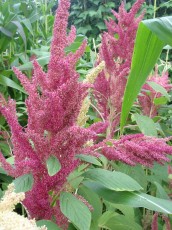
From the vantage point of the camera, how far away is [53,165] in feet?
2.29

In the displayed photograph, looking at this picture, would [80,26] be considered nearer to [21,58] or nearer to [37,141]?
[21,58]

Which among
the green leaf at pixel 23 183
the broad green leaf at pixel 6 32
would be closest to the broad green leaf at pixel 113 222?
the green leaf at pixel 23 183

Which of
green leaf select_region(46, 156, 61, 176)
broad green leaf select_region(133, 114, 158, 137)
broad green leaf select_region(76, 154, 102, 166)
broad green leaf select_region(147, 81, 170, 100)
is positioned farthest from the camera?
broad green leaf select_region(147, 81, 170, 100)

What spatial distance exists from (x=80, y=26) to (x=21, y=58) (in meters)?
6.84

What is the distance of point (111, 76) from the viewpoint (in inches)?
49.1

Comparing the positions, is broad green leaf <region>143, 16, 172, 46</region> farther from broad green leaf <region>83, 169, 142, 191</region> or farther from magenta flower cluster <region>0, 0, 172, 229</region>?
broad green leaf <region>83, 169, 142, 191</region>

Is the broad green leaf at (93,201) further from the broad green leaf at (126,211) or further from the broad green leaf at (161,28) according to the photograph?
the broad green leaf at (161,28)

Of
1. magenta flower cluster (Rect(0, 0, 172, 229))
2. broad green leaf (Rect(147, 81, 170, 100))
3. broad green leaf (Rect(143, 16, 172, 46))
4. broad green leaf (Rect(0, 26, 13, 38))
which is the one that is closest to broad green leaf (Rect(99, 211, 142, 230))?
magenta flower cluster (Rect(0, 0, 172, 229))

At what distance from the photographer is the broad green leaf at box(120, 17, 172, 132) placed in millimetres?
746

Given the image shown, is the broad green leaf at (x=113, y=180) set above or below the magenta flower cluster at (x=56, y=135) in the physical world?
below

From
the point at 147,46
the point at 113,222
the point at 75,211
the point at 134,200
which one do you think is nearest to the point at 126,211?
the point at 113,222

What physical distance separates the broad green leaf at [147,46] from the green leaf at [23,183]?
10.9 inches

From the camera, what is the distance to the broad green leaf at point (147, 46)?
746 millimetres

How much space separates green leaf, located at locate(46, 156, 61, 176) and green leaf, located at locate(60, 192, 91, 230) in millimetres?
89
